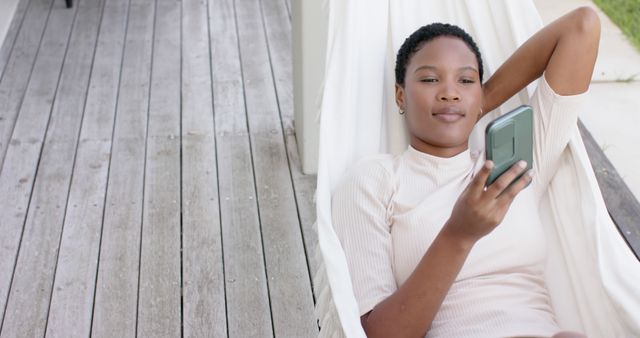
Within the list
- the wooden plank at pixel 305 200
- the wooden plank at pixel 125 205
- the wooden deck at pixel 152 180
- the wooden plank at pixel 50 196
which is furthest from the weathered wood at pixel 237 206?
the wooden plank at pixel 50 196

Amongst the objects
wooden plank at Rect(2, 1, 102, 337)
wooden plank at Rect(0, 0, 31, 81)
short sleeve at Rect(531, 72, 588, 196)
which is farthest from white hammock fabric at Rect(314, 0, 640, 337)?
wooden plank at Rect(0, 0, 31, 81)

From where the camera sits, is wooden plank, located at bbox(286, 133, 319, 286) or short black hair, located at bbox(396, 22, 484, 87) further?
wooden plank, located at bbox(286, 133, 319, 286)

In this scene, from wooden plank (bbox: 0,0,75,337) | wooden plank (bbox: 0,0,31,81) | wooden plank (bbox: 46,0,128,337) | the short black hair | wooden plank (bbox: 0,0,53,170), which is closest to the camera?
the short black hair

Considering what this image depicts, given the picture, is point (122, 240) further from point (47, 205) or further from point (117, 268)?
point (47, 205)

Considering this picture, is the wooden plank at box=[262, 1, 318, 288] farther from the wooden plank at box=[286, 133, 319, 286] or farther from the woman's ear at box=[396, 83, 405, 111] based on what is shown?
the woman's ear at box=[396, 83, 405, 111]

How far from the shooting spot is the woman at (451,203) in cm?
148

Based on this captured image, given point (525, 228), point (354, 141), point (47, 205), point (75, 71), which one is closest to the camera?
point (525, 228)

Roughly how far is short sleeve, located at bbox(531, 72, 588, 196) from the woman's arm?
2cm

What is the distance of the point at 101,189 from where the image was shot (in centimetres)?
275

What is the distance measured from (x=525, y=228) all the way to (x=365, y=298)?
0.35 m

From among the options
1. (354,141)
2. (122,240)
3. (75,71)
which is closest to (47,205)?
(122,240)

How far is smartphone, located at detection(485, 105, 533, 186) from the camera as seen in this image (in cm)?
134

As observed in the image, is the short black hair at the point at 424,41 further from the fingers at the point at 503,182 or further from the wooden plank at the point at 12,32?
the wooden plank at the point at 12,32

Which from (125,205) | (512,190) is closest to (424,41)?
(512,190)
